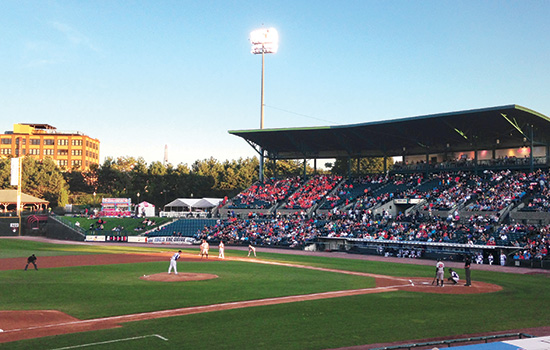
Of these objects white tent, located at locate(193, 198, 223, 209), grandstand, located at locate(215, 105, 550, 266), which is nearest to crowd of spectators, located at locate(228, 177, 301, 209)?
grandstand, located at locate(215, 105, 550, 266)

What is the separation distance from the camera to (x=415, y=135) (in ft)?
200

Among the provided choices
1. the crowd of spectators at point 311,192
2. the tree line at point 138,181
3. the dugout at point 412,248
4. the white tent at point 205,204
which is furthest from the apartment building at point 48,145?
the dugout at point 412,248

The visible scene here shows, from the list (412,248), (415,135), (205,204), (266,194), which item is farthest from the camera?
(205,204)

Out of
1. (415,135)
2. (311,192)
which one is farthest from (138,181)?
(415,135)

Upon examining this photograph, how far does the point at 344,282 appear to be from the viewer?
2802cm

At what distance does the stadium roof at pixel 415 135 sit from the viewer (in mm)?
51594

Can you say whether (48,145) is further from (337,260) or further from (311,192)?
(337,260)

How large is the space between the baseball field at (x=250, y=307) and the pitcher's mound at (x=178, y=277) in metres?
0.06

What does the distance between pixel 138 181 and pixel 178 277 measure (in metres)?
77.0

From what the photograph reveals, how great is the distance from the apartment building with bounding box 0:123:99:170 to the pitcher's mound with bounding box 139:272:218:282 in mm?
130254

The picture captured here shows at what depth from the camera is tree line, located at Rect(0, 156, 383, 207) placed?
329 feet

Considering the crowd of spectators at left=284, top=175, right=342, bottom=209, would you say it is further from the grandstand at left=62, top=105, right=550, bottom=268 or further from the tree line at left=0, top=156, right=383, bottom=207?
the tree line at left=0, top=156, right=383, bottom=207

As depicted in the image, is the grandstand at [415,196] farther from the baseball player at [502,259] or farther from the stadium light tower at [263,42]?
the stadium light tower at [263,42]

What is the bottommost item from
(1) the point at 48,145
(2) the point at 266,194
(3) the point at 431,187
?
(2) the point at 266,194
